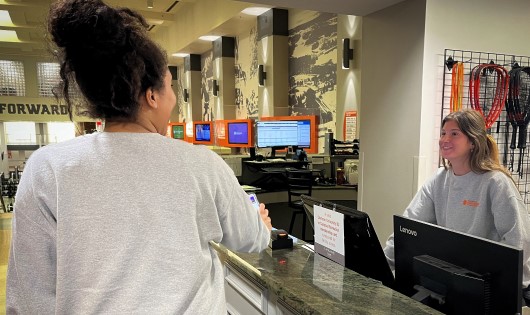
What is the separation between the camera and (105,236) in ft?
2.43

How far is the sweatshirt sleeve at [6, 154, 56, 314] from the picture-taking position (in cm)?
74

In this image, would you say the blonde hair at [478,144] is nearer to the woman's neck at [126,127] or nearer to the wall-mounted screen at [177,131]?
the woman's neck at [126,127]

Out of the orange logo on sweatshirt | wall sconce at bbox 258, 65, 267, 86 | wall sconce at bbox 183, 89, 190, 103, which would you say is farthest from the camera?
wall sconce at bbox 183, 89, 190, 103

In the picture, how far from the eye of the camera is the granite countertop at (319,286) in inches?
45.5

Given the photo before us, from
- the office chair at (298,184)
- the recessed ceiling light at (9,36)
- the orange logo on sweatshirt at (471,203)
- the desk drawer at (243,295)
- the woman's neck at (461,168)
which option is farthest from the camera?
the recessed ceiling light at (9,36)

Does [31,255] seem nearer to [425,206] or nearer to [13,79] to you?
[425,206]

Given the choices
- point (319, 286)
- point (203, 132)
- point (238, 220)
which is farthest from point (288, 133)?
point (238, 220)

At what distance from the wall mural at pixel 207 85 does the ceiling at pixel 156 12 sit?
0.38m

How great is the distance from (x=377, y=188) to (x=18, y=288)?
2744mm

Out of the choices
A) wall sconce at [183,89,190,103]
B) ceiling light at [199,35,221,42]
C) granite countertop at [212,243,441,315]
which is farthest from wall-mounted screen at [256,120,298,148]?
wall sconce at [183,89,190,103]

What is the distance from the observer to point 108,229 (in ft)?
2.43

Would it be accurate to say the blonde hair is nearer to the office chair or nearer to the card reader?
the card reader

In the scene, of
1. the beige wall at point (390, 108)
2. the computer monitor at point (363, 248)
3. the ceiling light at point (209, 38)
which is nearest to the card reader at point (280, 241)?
the computer monitor at point (363, 248)

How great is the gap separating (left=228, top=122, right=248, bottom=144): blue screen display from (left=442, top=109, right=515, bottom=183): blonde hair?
13.3 ft
